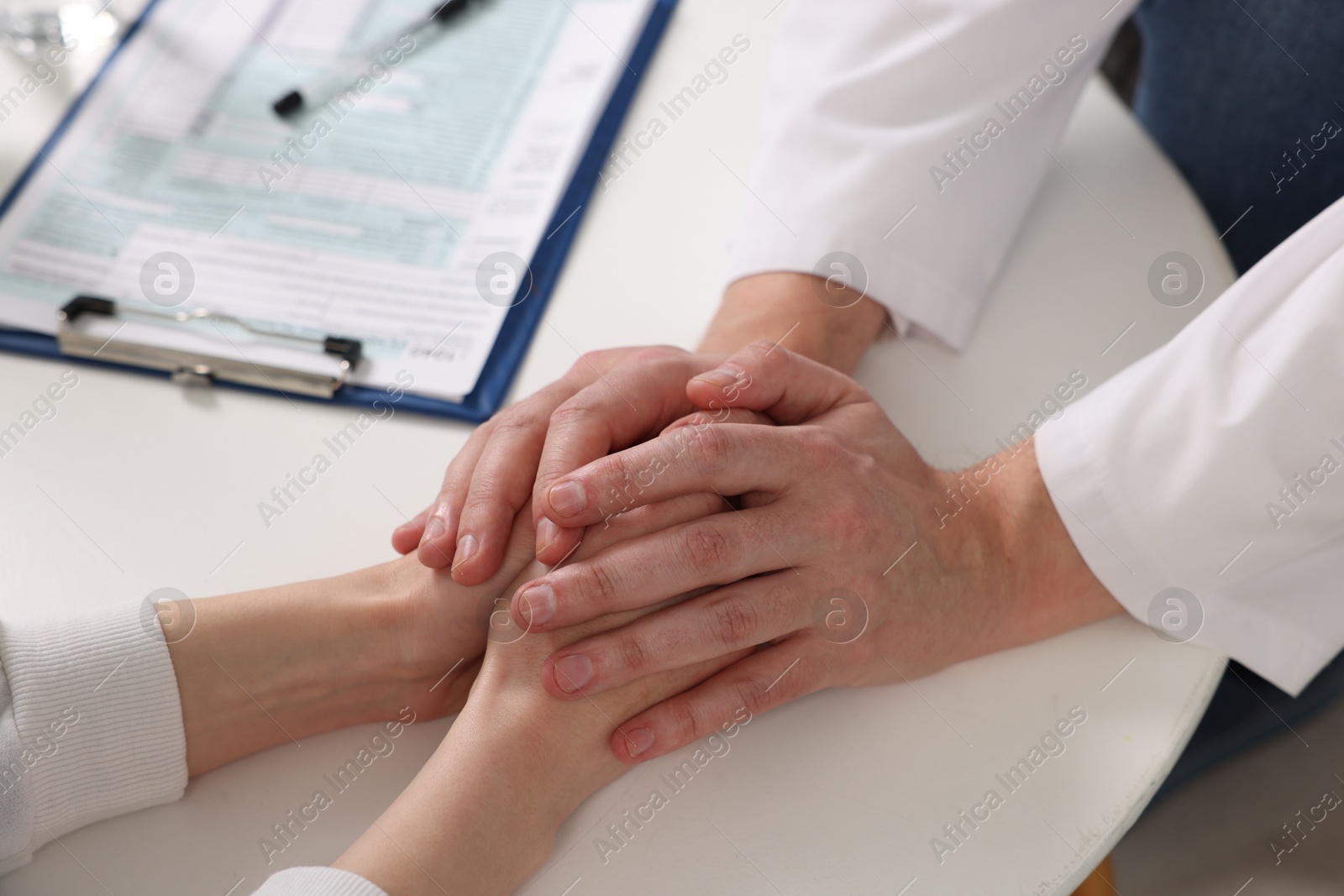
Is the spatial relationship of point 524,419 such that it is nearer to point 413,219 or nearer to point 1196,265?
point 413,219

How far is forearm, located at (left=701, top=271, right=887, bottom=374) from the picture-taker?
3.10ft

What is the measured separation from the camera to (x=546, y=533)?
752mm

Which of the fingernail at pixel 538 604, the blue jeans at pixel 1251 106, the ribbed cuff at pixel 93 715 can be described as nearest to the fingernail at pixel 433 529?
the fingernail at pixel 538 604

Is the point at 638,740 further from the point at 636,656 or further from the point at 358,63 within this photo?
the point at 358,63

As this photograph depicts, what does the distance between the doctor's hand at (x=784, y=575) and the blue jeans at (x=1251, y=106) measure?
2.19 feet

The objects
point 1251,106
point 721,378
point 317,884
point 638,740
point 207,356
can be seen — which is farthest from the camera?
point 1251,106

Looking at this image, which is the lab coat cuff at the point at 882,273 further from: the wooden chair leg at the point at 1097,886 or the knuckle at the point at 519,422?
the wooden chair leg at the point at 1097,886

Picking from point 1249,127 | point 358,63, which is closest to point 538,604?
point 358,63

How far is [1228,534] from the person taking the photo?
741 millimetres

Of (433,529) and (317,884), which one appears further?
(433,529)

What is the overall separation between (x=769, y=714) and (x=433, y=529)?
0.30 metres

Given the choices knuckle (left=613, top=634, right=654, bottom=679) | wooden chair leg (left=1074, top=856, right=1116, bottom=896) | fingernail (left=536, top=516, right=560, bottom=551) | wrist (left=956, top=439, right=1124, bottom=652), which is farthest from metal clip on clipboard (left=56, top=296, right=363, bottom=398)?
wooden chair leg (left=1074, top=856, right=1116, bottom=896)

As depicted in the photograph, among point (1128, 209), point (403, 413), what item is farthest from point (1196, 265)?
point (403, 413)

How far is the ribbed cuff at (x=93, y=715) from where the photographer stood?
2.16 ft
